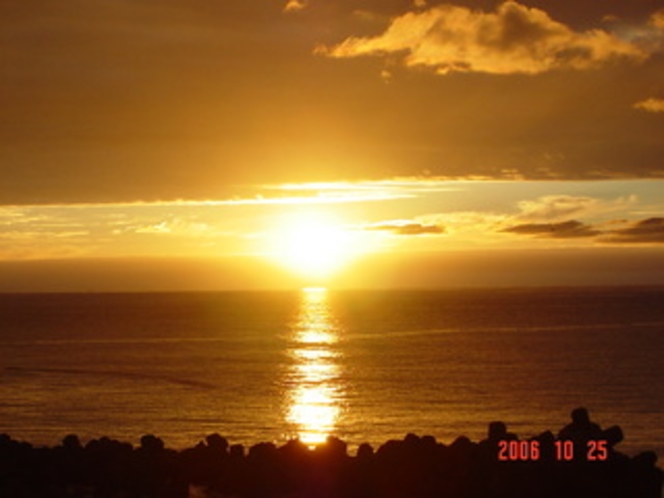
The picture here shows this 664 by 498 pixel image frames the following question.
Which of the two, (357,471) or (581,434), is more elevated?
(581,434)

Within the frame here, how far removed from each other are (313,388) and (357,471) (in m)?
52.3

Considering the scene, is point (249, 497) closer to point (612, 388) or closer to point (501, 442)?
point (501, 442)

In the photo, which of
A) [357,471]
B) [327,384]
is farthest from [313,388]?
[357,471]

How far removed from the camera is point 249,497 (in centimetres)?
3072

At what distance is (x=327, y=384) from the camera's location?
85.9 meters

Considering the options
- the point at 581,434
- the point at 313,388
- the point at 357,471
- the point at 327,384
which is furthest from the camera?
the point at 327,384

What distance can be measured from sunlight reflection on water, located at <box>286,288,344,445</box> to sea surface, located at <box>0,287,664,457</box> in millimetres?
165

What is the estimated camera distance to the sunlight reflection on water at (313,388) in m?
61.4
